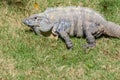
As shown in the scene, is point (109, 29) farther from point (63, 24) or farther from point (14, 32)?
point (14, 32)

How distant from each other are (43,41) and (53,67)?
681 mm

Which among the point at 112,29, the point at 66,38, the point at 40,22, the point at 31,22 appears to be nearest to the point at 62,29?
the point at 66,38

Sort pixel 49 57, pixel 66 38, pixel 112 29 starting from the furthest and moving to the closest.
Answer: pixel 112 29 < pixel 66 38 < pixel 49 57

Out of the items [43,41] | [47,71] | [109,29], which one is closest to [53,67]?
[47,71]

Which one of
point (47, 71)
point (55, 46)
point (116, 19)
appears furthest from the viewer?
point (116, 19)

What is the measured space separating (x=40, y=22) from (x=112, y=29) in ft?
3.86

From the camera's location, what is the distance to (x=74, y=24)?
8250 mm

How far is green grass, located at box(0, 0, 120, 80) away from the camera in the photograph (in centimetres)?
759

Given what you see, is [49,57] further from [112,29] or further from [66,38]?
[112,29]

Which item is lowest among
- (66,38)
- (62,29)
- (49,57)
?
(49,57)

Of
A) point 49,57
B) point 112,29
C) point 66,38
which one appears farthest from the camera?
point 112,29

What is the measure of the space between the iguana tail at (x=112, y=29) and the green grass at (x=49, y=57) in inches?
3.8

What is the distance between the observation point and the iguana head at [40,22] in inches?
325

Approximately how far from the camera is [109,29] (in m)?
8.32
